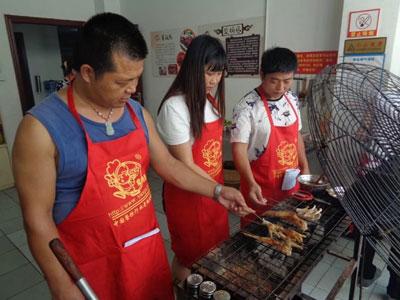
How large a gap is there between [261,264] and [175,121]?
68cm

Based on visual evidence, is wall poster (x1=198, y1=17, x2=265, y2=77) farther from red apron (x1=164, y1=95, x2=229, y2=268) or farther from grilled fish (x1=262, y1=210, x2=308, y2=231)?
grilled fish (x1=262, y1=210, x2=308, y2=231)

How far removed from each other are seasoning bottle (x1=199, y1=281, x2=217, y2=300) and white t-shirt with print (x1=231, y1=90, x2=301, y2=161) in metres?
0.84

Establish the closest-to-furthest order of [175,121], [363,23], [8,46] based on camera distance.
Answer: [175,121] → [363,23] → [8,46]

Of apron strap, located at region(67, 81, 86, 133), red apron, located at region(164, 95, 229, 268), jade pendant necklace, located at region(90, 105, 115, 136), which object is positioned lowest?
red apron, located at region(164, 95, 229, 268)

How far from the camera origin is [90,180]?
84 centimetres

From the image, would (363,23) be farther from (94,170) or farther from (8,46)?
(8,46)

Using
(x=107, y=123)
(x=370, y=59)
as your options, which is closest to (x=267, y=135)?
(x=107, y=123)

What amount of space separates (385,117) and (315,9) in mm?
2161

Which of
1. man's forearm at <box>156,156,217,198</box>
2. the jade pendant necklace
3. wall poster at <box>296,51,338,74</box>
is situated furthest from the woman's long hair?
wall poster at <box>296,51,338,74</box>

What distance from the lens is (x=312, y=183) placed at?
141 cm

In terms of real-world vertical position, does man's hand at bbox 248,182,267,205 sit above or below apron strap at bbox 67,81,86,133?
below

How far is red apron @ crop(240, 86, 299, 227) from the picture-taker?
1.52m

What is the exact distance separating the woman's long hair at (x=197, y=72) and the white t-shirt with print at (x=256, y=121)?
0.26m

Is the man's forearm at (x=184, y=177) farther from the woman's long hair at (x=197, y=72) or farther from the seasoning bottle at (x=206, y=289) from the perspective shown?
the seasoning bottle at (x=206, y=289)
